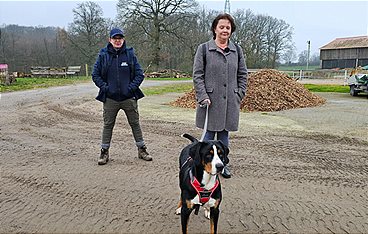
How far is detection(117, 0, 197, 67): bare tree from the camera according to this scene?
39438mm

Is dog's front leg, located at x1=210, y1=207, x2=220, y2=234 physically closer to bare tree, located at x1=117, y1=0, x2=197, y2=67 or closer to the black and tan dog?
the black and tan dog

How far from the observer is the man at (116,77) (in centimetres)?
511

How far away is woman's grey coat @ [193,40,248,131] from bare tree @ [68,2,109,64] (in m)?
44.0

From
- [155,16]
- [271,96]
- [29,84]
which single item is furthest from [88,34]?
[271,96]

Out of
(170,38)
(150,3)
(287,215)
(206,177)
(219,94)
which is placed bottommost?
(287,215)

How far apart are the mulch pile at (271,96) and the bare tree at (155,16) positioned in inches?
1120

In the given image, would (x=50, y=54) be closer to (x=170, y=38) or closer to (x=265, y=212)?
(x=170, y=38)

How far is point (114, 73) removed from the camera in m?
5.12

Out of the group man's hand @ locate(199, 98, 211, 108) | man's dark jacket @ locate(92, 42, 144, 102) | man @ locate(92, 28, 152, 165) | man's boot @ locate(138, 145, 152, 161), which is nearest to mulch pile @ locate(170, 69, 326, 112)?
man's boot @ locate(138, 145, 152, 161)

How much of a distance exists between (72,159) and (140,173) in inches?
57.3

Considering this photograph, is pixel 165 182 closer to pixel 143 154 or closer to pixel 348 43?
pixel 143 154

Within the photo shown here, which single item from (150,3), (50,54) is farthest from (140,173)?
(50,54)

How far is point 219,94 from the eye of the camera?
14.3 ft

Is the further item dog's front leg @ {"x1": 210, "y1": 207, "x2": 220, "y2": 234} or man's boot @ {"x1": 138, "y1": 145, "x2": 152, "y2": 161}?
man's boot @ {"x1": 138, "y1": 145, "x2": 152, "y2": 161}
